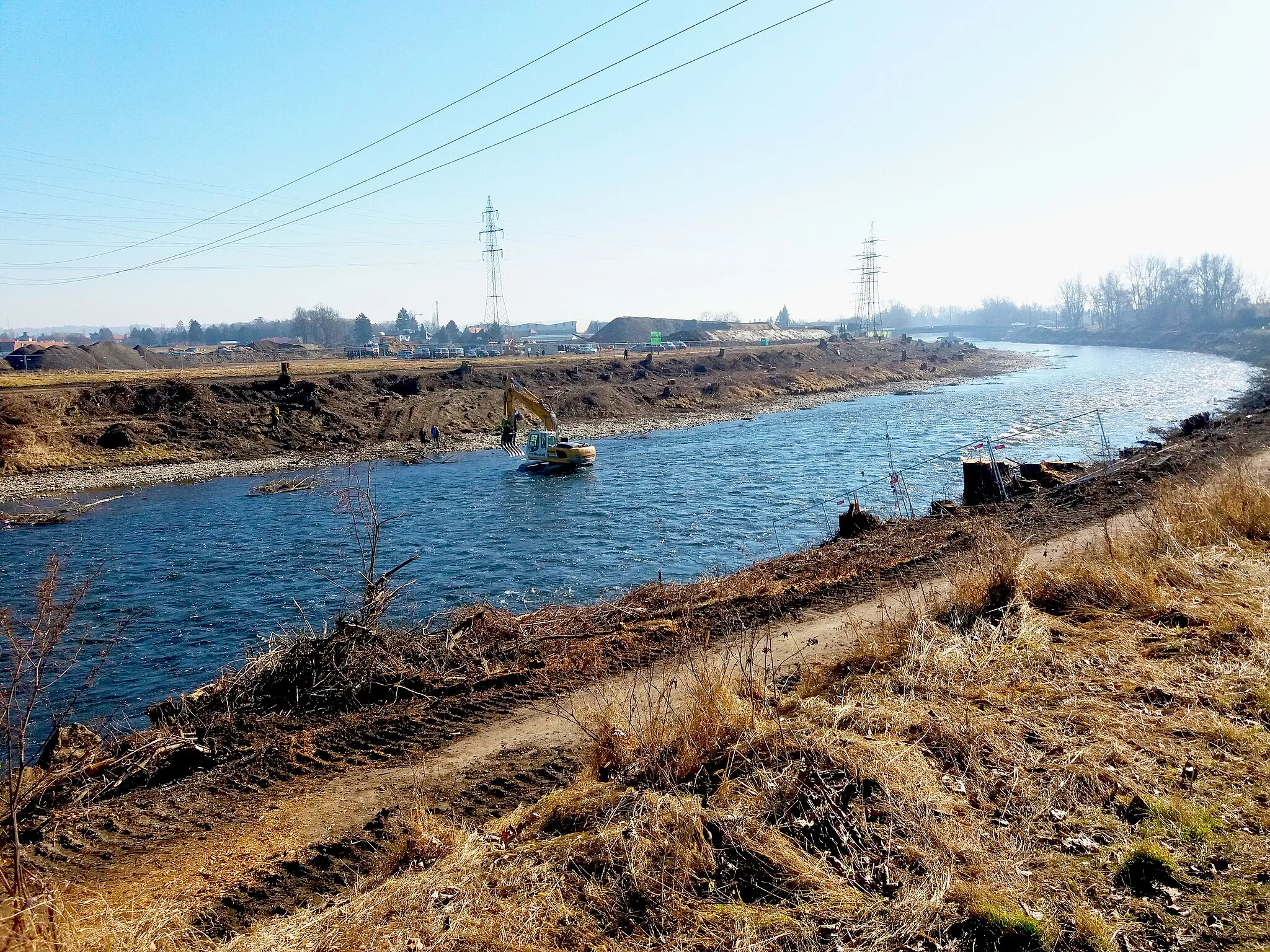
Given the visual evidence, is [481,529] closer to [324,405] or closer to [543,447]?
[543,447]

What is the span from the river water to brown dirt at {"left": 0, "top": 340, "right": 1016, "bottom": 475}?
6.53 meters

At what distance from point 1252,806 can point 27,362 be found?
8204 centimetres

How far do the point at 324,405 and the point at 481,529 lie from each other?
2548 cm

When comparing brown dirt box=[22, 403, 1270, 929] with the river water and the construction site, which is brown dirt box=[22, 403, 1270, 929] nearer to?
the construction site

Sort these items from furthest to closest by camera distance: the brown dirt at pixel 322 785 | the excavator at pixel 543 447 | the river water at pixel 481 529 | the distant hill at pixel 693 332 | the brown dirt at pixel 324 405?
the distant hill at pixel 693 332, the brown dirt at pixel 324 405, the excavator at pixel 543 447, the river water at pixel 481 529, the brown dirt at pixel 322 785

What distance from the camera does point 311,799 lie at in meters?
6.80

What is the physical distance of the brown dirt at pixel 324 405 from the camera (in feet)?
122

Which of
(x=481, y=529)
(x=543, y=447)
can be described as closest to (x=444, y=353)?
(x=543, y=447)

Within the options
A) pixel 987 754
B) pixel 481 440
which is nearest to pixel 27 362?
pixel 481 440

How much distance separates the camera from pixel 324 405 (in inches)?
1825

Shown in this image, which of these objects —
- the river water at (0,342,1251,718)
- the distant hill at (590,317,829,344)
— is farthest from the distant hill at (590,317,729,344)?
the river water at (0,342,1251,718)

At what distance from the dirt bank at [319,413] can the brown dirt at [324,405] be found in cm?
9

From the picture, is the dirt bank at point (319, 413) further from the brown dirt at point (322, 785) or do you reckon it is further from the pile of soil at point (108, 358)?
the brown dirt at point (322, 785)

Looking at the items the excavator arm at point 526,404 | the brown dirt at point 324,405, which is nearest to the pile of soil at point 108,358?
the brown dirt at point 324,405
